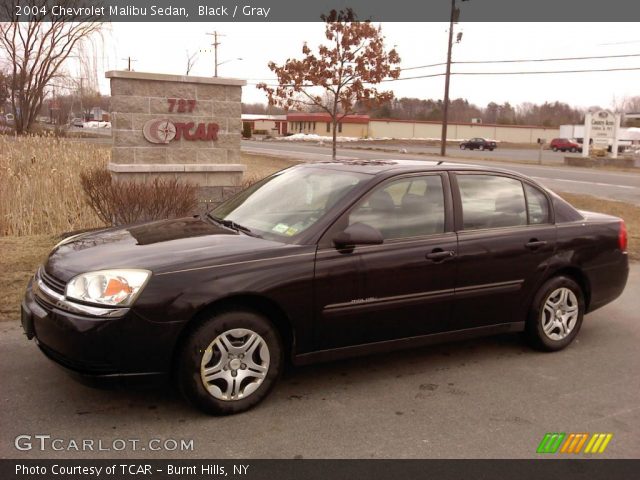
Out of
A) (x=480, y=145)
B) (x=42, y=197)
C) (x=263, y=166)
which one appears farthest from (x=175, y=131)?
(x=480, y=145)

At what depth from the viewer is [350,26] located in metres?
20.1

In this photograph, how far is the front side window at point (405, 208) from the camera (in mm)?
4277

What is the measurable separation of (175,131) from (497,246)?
278 inches

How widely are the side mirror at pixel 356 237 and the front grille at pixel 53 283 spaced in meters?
1.68

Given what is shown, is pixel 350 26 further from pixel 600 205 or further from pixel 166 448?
pixel 166 448

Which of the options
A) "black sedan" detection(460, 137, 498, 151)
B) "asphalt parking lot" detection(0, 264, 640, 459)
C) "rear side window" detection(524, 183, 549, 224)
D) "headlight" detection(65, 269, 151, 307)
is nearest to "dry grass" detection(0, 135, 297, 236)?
"asphalt parking lot" detection(0, 264, 640, 459)

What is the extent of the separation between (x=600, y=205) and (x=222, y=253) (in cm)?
1285

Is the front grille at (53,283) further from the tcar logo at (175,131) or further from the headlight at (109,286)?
the tcar logo at (175,131)

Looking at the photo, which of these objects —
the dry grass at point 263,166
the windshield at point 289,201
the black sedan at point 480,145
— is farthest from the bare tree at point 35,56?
the black sedan at point 480,145

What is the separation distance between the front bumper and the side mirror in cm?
117

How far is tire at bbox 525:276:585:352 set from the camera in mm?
4945

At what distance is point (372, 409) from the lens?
3.86 m
